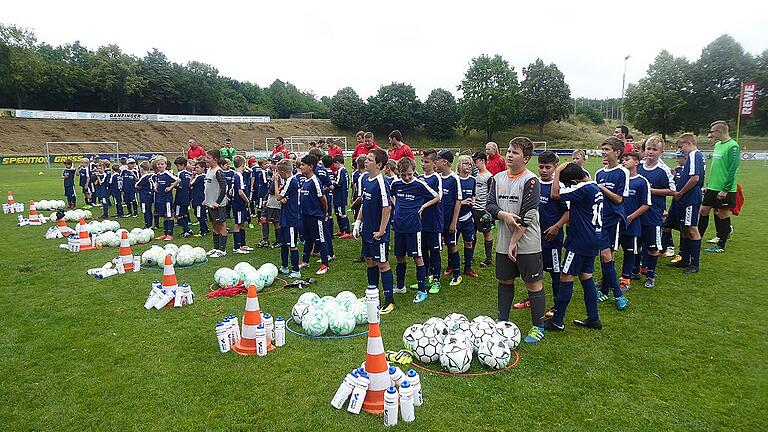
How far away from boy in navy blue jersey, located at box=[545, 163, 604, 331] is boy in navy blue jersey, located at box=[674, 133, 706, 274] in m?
3.62

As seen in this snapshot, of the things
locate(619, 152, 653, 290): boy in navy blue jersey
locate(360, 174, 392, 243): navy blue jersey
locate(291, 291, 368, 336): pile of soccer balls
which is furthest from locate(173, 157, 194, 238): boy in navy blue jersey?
locate(619, 152, 653, 290): boy in navy blue jersey

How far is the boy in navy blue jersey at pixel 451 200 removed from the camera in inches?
310

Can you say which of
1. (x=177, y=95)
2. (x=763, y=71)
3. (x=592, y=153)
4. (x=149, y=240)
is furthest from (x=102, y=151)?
(x=763, y=71)

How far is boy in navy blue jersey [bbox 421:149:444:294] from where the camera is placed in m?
7.42

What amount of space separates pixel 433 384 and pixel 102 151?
57.7 m

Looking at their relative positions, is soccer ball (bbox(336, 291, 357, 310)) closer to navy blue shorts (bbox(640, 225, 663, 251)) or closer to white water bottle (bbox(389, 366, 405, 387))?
white water bottle (bbox(389, 366, 405, 387))

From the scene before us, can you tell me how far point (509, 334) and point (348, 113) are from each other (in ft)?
228

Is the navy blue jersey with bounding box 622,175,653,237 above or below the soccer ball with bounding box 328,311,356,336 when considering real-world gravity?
above

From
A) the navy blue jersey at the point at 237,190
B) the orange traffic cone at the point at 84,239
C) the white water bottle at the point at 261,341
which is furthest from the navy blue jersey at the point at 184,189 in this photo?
the white water bottle at the point at 261,341

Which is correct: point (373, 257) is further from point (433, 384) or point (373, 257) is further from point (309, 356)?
point (433, 384)

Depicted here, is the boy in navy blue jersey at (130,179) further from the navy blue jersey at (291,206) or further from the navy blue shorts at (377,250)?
the navy blue shorts at (377,250)

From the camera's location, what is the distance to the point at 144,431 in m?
3.84

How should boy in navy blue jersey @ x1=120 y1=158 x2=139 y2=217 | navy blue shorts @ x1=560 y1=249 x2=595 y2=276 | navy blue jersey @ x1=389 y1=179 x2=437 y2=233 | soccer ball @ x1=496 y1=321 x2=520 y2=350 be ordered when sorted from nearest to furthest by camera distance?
1. soccer ball @ x1=496 y1=321 x2=520 y2=350
2. navy blue shorts @ x1=560 y1=249 x2=595 y2=276
3. navy blue jersey @ x1=389 y1=179 x2=437 y2=233
4. boy in navy blue jersey @ x1=120 y1=158 x2=139 y2=217

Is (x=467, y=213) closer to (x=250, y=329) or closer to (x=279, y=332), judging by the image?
(x=279, y=332)
